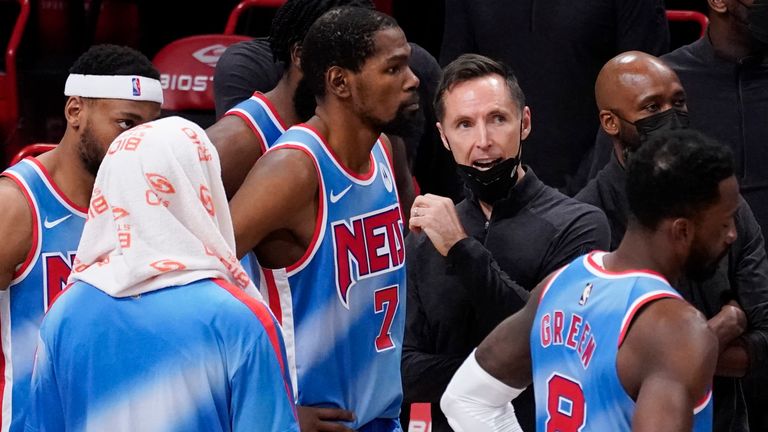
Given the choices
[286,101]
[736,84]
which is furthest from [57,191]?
[736,84]

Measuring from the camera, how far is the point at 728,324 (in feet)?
11.3

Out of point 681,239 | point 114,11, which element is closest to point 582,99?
point 681,239

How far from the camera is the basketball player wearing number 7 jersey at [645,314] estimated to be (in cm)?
256

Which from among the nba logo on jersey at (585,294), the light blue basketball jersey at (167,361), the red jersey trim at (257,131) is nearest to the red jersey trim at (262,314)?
the light blue basketball jersey at (167,361)

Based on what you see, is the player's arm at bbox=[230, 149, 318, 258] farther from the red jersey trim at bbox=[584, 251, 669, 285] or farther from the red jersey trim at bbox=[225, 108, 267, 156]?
the red jersey trim at bbox=[584, 251, 669, 285]

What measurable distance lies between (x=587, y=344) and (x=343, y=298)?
981mm

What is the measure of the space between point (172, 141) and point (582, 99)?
8.38ft

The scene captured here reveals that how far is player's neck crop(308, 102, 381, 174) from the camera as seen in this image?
12.0 ft

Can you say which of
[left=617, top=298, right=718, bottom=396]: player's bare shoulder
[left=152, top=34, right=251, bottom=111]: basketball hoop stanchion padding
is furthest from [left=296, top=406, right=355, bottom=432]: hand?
[left=152, top=34, right=251, bottom=111]: basketball hoop stanchion padding

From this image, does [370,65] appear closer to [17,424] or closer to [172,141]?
[172,141]

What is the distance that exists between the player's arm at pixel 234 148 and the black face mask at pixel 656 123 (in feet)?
3.53

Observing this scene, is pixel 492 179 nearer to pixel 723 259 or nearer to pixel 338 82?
pixel 338 82

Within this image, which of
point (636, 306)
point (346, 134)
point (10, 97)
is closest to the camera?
point (636, 306)

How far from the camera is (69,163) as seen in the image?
396cm
